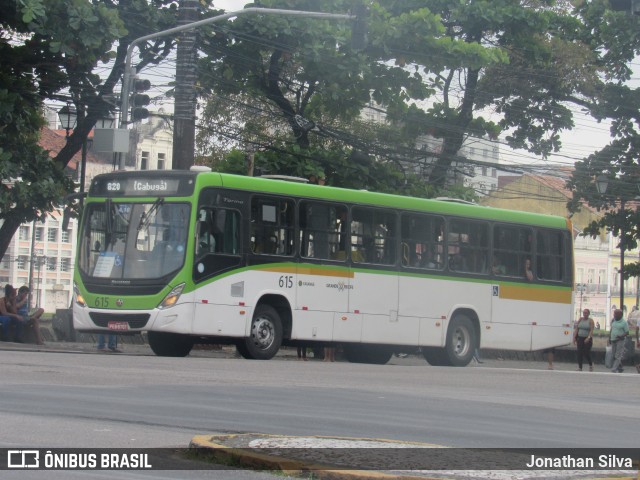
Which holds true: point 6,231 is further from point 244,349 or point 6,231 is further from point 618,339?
point 618,339

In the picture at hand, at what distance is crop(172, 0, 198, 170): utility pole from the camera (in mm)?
25244

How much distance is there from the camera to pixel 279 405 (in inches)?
501

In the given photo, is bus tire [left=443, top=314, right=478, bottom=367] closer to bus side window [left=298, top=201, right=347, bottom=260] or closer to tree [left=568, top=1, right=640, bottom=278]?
bus side window [left=298, top=201, right=347, bottom=260]

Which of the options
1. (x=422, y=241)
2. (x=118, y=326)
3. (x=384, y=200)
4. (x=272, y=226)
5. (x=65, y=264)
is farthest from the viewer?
(x=65, y=264)

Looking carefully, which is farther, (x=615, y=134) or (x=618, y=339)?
(x=615, y=134)

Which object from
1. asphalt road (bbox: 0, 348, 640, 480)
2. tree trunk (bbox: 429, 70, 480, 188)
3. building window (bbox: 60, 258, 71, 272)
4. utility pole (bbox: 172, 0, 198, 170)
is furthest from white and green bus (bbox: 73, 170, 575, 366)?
building window (bbox: 60, 258, 71, 272)

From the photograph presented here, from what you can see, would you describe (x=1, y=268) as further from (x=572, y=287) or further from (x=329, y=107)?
(x=572, y=287)

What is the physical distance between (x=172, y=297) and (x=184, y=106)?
528 cm

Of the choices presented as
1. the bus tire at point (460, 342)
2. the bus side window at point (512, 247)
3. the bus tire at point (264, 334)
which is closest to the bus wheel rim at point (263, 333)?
the bus tire at point (264, 334)

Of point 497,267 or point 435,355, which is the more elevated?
point 497,267

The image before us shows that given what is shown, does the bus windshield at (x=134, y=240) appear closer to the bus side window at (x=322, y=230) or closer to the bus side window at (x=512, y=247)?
the bus side window at (x=322, y=230)

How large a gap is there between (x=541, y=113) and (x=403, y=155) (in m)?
5.26

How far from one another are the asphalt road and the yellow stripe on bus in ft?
24.6

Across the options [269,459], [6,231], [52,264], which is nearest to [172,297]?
[6,231]
